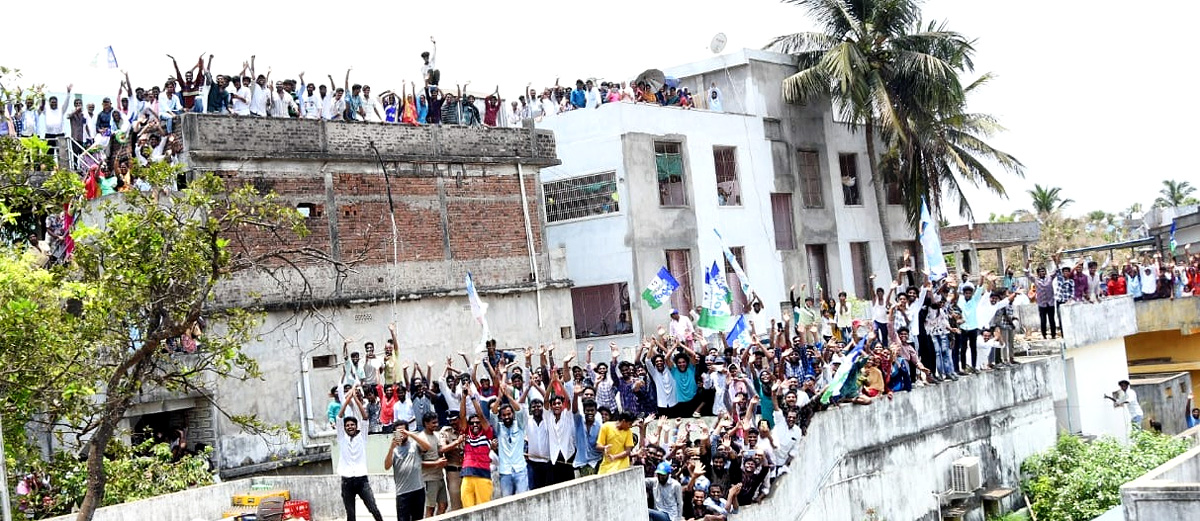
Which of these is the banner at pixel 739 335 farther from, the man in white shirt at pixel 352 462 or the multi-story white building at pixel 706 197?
the man in white shirt at pixel 352 462

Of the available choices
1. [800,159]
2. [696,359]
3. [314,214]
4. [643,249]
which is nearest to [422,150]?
[314,214]

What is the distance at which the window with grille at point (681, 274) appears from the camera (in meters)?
27.0

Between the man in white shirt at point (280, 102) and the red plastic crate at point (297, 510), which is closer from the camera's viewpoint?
the red plastic crate at point (297, 510)

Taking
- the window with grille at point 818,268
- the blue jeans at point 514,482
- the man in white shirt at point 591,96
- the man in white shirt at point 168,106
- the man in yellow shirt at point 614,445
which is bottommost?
the blue jeans at point 514,482

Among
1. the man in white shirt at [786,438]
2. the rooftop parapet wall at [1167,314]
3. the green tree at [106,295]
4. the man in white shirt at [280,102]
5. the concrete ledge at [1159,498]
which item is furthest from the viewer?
the rooftop parapet wall at [1167,314]

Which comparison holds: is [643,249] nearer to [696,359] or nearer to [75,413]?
[696,359]

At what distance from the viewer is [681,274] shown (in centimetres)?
2714

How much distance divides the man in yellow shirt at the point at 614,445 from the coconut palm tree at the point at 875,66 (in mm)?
17444

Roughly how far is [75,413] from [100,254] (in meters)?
1.68

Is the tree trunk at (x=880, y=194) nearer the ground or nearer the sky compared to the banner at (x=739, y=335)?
nearer the sky

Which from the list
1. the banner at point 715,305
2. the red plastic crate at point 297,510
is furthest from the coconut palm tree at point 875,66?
the red plastic crate at point 297,510

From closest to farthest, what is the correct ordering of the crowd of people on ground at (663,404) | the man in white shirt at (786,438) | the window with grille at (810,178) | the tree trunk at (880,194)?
the crowd of people on ground at (663,404), the man in white shirt at (786,438), the window with grille at (810,178), the tree trunk at (880,194)

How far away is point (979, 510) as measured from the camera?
2089cm

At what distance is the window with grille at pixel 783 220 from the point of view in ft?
97.8
